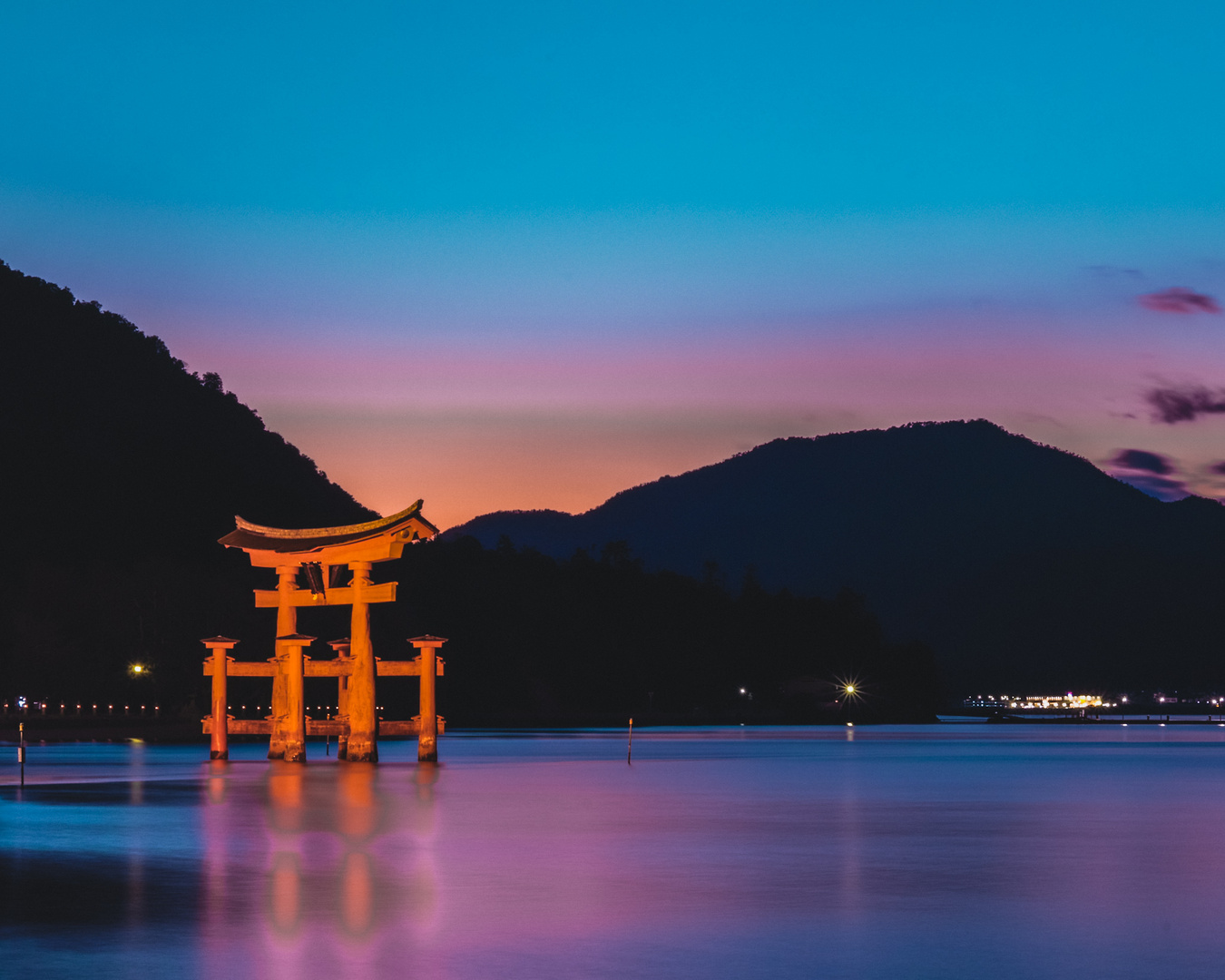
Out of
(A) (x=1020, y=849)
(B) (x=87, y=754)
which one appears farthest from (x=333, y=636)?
(A) (x=1020, y=849)

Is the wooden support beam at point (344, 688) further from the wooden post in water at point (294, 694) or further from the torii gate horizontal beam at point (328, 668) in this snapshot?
the wooden post in water at point (294, 694)

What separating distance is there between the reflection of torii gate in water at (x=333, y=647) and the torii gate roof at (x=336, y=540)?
0.03 m

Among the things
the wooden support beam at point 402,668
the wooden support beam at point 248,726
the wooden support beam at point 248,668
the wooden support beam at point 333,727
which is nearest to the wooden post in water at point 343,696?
the wooden support beam at point 333,727

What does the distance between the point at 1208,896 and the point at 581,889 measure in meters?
6.33

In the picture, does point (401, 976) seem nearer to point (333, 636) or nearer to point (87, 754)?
point (87, 754)

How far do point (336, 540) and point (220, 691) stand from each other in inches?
323

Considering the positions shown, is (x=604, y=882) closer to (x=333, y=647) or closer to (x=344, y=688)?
(x=333, y=647)

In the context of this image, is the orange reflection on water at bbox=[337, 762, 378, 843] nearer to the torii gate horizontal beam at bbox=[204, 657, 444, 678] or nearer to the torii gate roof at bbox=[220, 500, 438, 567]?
the torii gate horizontal beam at bbox=[204, 657, 444, 678]

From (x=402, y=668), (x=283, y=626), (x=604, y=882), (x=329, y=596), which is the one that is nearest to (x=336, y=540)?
(x=329, y=596)

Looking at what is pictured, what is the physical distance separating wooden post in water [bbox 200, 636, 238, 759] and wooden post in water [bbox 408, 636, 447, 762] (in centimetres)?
617

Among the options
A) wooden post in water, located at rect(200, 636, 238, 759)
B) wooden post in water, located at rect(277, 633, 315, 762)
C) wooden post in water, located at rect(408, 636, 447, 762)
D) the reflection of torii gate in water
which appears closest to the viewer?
the reflection of torii gate in water

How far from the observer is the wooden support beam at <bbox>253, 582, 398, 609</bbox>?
45.8 meters

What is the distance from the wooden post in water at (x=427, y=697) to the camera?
4725cm

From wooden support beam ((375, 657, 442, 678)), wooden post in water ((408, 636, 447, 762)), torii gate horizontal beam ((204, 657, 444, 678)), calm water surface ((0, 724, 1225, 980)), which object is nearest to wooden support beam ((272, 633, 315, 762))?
torii gate horizontal beam ((204, 657, 444, 678))
